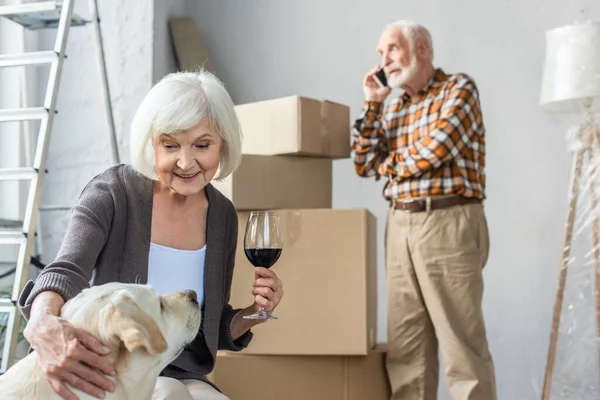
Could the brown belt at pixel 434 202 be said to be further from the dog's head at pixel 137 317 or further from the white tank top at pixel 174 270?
the dog's head at pixel 137 317

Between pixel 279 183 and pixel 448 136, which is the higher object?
pixel 448 136

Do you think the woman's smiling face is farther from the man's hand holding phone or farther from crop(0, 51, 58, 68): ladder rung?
the man's hand holding phone

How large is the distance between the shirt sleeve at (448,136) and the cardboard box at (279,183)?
0.28 meters

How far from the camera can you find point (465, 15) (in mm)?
3311

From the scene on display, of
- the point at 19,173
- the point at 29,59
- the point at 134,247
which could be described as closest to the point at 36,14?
the point at 29,59

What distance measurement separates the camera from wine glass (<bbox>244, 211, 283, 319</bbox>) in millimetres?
1449

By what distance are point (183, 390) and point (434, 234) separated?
1432 millimetres

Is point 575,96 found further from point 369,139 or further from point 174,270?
point 174,270

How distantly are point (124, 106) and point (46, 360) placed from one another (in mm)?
2366

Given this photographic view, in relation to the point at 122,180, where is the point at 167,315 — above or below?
below

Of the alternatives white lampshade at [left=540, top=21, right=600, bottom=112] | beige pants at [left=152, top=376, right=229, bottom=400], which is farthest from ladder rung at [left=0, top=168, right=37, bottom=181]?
white lampshade at [left=540, top=21, right=600, bottom=112]

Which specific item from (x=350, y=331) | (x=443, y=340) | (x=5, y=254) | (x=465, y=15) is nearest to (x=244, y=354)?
(x=350, y=331)

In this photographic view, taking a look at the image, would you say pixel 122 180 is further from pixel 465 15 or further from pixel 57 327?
pixel 465 15

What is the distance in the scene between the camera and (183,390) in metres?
1.37
